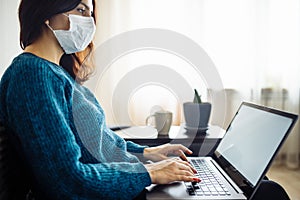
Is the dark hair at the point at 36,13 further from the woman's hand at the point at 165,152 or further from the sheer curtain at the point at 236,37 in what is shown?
the sheer curtain at the point at 236,37

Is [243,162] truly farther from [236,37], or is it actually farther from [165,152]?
[236,37]

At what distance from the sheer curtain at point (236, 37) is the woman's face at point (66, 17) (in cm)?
166

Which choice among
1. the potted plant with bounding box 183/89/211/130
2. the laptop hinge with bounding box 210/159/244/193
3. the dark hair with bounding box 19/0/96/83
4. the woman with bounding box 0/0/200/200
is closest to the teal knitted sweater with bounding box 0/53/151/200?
the woman with bounding box 0/0/200/200

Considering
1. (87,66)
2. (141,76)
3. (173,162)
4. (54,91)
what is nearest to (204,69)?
(141,76)

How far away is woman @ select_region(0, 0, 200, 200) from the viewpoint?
0.71 metres

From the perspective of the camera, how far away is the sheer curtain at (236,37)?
2701 millimetres

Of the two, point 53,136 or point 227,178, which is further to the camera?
point 227,178

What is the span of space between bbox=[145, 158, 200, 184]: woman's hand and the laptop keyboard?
0.02 meters

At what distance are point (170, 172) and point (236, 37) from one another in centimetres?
220

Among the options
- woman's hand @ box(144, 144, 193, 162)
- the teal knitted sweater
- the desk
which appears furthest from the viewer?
the desk

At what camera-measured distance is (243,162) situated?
920mm

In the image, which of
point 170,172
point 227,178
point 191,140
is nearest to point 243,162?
point 227,178

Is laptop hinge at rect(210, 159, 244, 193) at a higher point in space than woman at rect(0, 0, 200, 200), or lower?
lower

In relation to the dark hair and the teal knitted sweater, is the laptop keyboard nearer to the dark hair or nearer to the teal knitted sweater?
the teal knitted sweater
